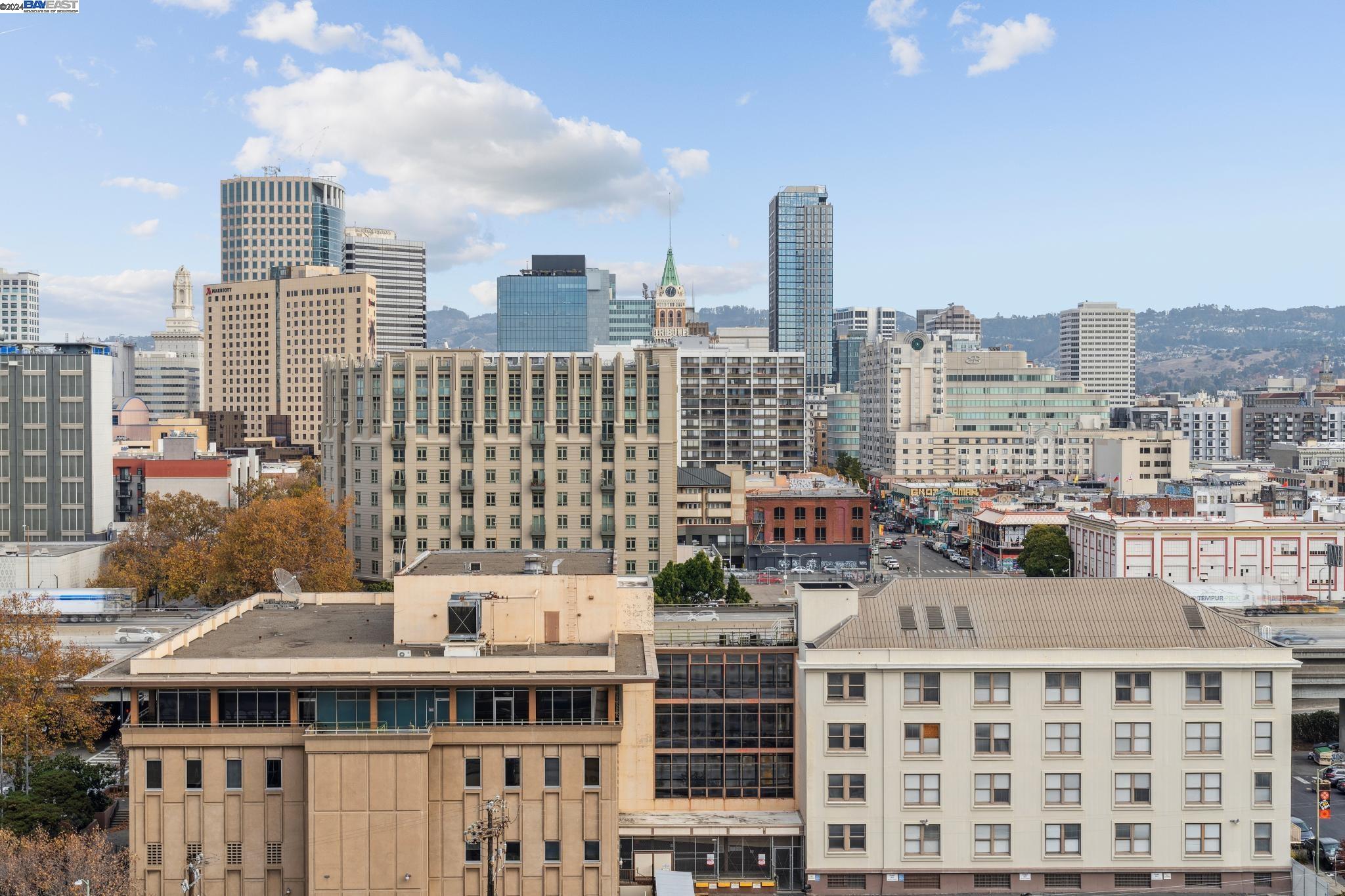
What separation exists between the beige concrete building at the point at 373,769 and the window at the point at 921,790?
39.0 feet

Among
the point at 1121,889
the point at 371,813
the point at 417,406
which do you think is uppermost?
the point at 417,406

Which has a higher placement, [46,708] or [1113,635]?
[1113,635]

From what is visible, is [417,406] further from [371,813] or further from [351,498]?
[371,813]

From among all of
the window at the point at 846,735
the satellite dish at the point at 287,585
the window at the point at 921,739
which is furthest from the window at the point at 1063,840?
the satellite dish at the point at 287,585

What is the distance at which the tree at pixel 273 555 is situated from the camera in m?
97.8

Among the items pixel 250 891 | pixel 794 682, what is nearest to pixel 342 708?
pixel 250 891

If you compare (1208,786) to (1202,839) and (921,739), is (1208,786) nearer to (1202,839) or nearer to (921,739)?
(1202,839)

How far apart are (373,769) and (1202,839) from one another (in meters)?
33.4

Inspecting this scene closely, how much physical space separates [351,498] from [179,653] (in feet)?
212

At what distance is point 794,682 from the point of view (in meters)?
55.9

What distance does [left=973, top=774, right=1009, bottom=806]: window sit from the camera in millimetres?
52531

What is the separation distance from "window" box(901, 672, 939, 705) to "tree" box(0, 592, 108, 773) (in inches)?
1613

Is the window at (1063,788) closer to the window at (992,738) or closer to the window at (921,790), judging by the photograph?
the window at (992,738)

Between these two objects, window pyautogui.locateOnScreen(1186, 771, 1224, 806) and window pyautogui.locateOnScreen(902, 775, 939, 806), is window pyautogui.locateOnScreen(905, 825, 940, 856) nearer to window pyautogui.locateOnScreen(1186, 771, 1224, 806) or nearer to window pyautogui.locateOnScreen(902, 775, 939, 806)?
window pyautogui.locateOnScreen(902, 775, 939, 806)
